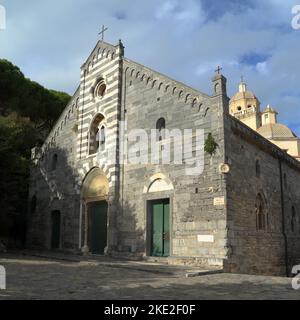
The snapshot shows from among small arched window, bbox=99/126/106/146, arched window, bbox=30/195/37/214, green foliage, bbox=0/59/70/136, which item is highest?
green foliage, bbox=0/59/70/136

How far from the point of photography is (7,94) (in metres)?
25.2

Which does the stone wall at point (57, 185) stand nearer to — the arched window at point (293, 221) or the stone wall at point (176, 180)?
the stone wall at point (176, 180)

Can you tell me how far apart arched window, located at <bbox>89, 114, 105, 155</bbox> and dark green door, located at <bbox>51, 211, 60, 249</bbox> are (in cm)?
428

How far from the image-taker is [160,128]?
16125 millimetres

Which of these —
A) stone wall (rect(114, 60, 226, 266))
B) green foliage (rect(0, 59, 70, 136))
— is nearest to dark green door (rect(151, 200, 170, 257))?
stone wall (rect(114, 60, 226, 266))

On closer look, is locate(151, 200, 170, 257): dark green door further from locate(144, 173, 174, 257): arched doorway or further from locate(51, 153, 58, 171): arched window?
locate(51, 153, 58, 171): arched window

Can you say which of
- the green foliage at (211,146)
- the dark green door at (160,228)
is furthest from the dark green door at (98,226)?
the green foliage at (211,146)

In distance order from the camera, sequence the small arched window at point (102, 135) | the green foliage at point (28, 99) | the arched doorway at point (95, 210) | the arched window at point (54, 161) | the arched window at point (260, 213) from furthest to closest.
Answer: the green foliage at point (28, 99)
the arched window at point (54, 161)
the small arched window at point (102, 135)
the arched doorway at point (95, 210)
the arched window at point (260, 213)

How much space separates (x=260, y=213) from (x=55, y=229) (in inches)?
433

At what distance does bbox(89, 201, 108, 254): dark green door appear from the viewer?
17.8 meters

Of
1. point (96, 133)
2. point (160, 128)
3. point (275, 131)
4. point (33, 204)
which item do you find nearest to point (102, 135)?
point (96, 133)

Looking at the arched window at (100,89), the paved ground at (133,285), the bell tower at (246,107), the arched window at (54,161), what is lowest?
the paved ground at (133,285)

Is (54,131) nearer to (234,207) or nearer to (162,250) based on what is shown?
(162,250)

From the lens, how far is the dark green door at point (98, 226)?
17.8 meters
